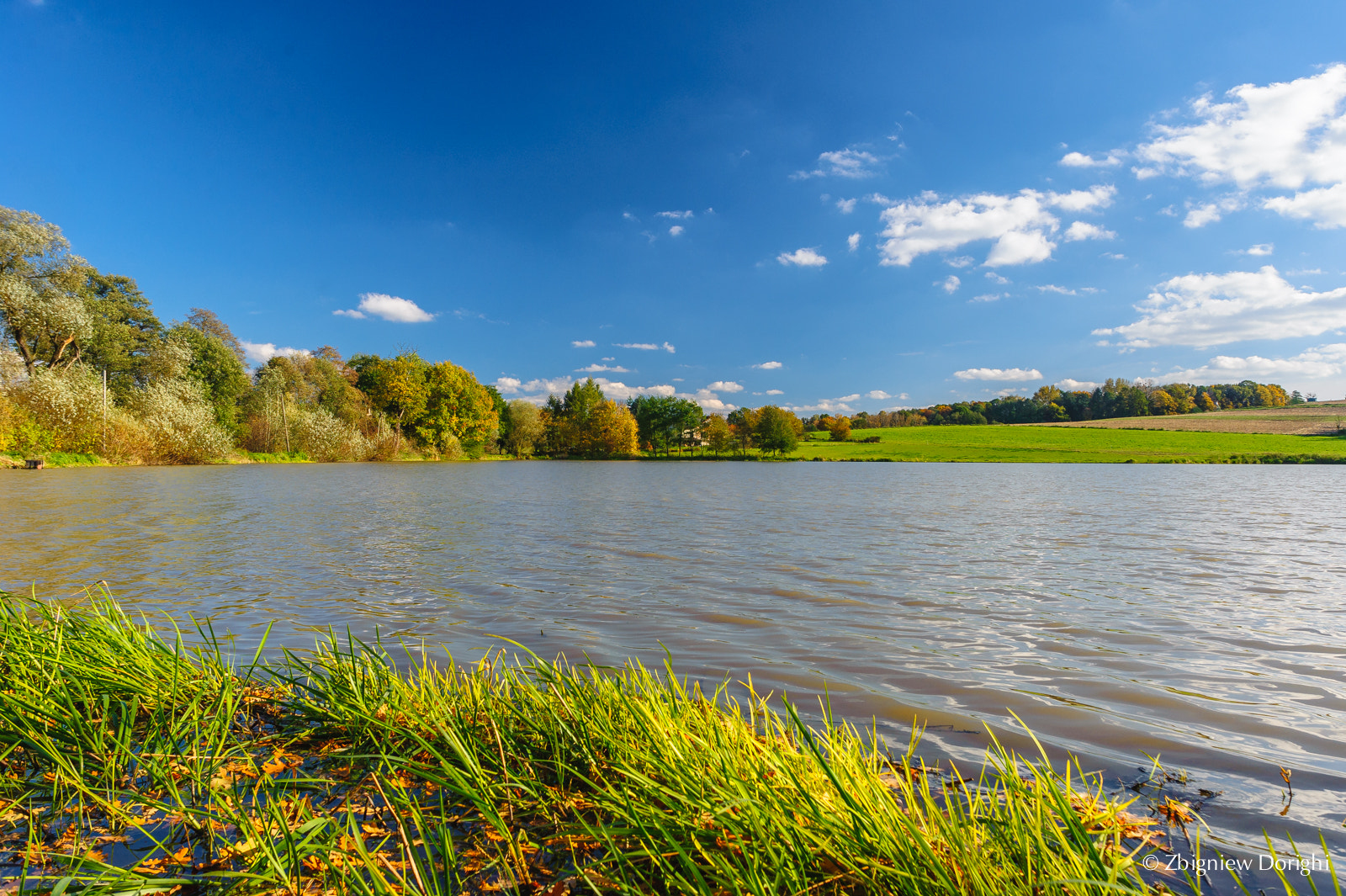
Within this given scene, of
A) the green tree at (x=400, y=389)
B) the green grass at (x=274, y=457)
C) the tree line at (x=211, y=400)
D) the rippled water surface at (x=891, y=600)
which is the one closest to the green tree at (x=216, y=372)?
the tree line at (x=211, y=400)

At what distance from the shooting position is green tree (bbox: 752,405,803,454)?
269 ft

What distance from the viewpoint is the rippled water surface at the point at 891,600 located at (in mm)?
3518

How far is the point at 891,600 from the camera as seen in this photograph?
6.67m

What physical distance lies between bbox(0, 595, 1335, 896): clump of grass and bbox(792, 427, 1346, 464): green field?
68.3 meters

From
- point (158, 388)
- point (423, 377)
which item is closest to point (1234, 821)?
point (158, 388)

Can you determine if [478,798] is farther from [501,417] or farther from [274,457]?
[501,417]

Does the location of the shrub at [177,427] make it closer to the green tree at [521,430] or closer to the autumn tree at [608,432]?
the green tree at [521,430]

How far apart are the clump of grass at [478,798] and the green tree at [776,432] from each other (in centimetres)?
7996

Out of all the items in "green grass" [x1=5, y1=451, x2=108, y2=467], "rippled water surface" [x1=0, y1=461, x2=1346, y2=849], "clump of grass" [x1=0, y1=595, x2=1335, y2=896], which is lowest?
"rippled water surface" [x1=0, y1=461, x2=1346, y2=849]

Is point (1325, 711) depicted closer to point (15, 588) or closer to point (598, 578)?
point (598, 578)

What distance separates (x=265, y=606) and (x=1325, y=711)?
880 cm

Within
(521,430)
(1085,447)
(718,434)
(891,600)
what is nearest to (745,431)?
(718,434)

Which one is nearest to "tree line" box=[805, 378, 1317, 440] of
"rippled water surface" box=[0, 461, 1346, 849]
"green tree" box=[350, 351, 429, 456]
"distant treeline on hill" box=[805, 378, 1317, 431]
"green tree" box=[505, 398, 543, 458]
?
"distant treeline on hill" box=[805, 378, 1317, 431]

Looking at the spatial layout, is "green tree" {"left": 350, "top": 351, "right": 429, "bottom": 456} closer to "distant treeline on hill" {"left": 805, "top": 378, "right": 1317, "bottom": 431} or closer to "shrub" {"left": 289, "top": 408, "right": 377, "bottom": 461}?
"shrub" {"left": 289, "top": 408, "right": 377, "bottom": 461}
